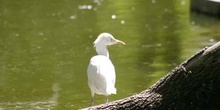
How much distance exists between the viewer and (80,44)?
13414 mm

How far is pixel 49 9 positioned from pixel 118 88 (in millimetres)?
9298

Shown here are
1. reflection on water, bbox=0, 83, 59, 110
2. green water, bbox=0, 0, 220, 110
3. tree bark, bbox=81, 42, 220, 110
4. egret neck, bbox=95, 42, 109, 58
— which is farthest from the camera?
green water, bbox=0, 0, 220, 110

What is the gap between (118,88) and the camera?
977 cm

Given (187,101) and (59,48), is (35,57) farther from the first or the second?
(187,101)

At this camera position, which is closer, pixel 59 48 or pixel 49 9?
pixel 59 48

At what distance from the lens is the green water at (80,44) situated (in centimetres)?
981

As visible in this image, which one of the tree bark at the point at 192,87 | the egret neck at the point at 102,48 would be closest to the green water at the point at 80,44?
the egret neck at the point at 102,48

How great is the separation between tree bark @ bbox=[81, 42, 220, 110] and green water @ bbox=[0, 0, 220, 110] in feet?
12.1

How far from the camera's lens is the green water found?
386 inches

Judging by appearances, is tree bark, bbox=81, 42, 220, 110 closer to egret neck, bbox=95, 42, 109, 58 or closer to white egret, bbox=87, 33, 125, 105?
white egret, bbox=87, 33, 125, 105

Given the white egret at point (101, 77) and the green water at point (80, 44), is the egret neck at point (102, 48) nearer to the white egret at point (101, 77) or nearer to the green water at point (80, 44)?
the white egret at point (101, 77)

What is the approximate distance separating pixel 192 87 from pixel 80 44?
27.9 feet

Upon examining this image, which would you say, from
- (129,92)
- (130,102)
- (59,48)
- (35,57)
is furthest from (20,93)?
(130,102)

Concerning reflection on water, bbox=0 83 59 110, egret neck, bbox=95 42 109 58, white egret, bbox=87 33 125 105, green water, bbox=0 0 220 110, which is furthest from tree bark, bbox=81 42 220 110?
egret neck, bbox=95 42 109 58
